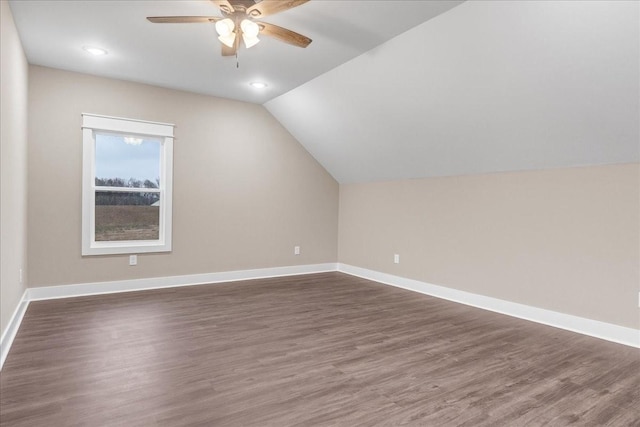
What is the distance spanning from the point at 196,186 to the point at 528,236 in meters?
3.94

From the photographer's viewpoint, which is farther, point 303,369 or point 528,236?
point 528,236

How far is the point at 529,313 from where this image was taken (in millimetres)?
3727

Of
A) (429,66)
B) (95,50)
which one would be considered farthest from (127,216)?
(429,66)

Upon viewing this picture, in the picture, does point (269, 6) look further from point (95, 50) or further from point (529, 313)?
point (529, 313)

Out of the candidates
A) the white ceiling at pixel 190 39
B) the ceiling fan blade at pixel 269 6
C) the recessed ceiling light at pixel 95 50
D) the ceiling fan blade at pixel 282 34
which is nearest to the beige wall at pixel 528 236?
the white ceiling at pixel 190 39

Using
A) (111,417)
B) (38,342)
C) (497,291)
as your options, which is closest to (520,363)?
(497,291)

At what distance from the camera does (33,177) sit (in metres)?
4.06

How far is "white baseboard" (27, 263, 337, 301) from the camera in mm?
4195

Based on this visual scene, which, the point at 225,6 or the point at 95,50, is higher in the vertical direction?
the point at 95,50

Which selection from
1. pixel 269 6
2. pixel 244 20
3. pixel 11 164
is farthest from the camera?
pixel 11 164

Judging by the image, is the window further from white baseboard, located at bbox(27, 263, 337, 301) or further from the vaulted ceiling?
the vaulted ceiling

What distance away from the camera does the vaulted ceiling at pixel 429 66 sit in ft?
8.44

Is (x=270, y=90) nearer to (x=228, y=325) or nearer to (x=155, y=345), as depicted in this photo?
(x=228, y=325)

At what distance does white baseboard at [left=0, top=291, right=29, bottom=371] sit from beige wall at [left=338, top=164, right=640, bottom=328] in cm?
413
